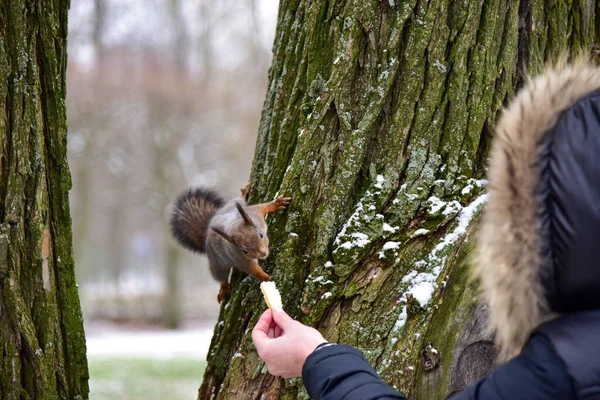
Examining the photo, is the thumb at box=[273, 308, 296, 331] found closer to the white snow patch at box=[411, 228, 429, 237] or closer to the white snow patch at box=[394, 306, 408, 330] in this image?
the white snow patch at box=[394, 306, 408, 330]

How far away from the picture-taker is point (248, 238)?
270cm

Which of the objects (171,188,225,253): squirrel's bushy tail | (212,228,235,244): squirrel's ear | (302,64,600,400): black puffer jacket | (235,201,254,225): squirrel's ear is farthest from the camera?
(171,188,225,253): squirrel's bushy tail

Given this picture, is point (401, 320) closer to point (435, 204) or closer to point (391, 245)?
point (391, 245)

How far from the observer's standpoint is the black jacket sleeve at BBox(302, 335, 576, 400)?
3.27 feet

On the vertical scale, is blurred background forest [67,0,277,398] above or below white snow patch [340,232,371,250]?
above

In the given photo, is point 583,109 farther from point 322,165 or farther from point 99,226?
point 99,226

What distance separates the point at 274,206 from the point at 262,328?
593 mm

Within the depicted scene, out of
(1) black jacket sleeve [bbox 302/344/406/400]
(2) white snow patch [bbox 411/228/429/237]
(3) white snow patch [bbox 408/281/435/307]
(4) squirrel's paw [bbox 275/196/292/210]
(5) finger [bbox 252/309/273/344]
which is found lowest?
(1) black jacket sleeve [bbox 302/344/406/400]

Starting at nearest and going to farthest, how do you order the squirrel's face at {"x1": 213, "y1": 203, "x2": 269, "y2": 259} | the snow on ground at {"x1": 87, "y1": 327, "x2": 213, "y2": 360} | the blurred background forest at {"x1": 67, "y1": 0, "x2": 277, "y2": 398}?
the squirrel's face at {"x1": 213, "y1": 203, "x2": 269, "y2": 259} → the snow on ground at {"x1": 87, "y1": 327, "x2": 213, "y2": 360} → the blurred background forest at {"x1": 67, "y1": 0, "x2": 277, "y2": 398}

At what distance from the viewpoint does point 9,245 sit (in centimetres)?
177

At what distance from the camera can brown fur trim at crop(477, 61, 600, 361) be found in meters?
1.08

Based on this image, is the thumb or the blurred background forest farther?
the blurred background forest

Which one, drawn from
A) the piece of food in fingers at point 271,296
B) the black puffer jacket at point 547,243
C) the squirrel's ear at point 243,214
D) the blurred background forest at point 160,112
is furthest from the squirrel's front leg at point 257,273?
the blurred background forest at point 160,112

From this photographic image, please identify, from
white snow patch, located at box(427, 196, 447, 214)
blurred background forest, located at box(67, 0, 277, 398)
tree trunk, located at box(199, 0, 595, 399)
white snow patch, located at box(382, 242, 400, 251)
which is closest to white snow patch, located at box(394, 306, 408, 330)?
tree trunk, located at box(199, 0, 595, 399)
